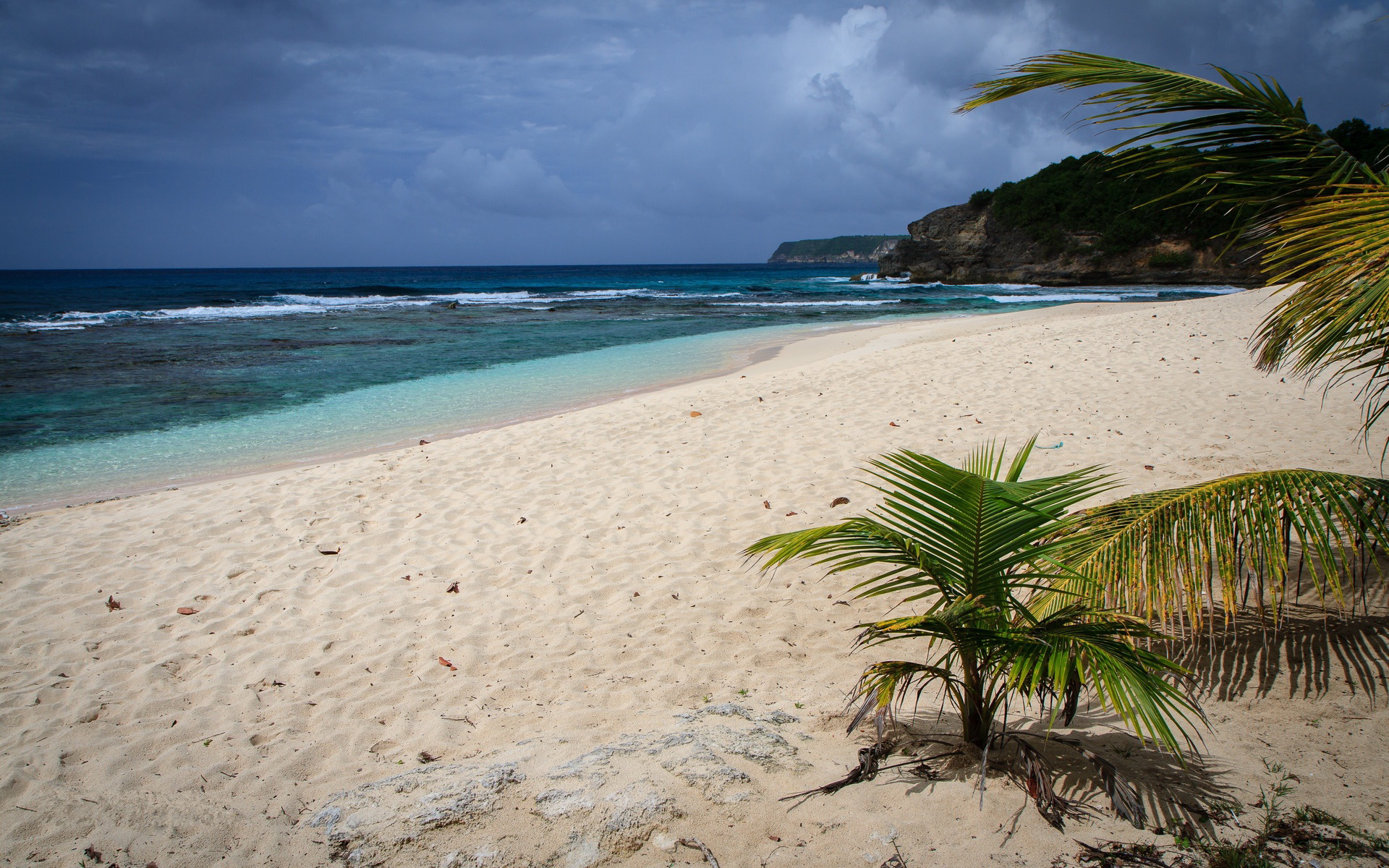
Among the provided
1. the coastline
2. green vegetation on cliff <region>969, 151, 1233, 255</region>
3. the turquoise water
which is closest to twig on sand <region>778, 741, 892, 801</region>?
the coastline

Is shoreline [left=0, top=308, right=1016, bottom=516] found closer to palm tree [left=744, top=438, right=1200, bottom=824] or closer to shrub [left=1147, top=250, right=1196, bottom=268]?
palm tree [left=744, top=438, right=1200, bottom=824]

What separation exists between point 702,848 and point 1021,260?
52187mm

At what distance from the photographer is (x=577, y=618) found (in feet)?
13.4

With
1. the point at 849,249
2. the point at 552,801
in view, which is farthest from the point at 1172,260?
the point at 849,249

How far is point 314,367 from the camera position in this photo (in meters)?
15.2

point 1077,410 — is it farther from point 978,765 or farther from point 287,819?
point 287,819

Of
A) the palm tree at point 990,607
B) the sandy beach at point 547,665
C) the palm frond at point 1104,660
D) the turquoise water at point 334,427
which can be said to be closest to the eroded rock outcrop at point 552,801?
the sandy beach at point 547,665

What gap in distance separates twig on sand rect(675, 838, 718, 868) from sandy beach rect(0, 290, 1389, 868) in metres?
0.03

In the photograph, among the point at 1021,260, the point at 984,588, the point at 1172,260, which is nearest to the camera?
the point at 984,588

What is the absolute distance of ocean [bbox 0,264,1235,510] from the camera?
28.2 ft

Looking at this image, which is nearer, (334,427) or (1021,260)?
(334,427)

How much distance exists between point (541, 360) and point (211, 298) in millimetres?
33906

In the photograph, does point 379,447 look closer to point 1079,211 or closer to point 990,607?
point 990,607

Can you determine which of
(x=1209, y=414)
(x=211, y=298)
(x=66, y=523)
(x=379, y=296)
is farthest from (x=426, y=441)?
(x=211, y=298)
